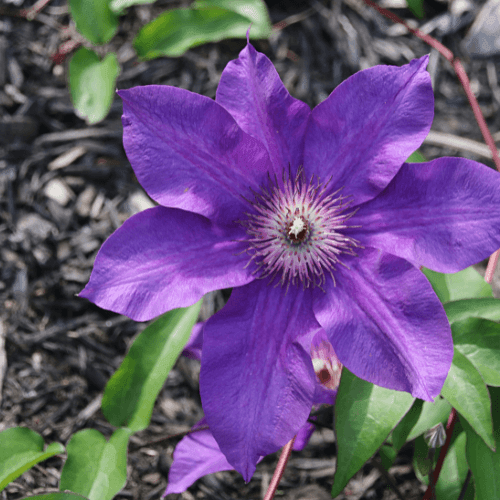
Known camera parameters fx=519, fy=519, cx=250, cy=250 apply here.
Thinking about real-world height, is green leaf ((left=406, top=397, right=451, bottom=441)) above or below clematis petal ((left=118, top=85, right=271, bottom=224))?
below

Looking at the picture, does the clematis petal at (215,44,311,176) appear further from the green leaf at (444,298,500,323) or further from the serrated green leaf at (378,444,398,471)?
the serrated green leaf at (378,444,398,471)

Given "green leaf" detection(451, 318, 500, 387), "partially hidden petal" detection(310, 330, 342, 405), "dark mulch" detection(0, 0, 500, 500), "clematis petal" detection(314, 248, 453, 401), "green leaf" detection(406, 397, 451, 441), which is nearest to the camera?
"clematis petal" detection(314, 248, 453, 401)

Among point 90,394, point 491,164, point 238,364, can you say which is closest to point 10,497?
point 90,394

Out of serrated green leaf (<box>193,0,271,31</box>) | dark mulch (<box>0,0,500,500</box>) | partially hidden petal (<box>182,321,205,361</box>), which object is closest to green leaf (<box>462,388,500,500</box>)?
dark mulch (<box>0,0,500,500</box>)

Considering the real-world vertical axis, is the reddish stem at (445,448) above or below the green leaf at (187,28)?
below

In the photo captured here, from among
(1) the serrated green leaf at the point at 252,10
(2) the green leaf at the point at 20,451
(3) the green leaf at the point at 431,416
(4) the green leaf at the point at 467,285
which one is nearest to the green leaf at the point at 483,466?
(3) the green leaf at the point at 431,416

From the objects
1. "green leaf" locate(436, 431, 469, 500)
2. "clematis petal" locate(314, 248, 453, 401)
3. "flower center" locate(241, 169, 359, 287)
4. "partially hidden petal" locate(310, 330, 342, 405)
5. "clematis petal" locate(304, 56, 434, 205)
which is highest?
"clematis petal" locate(304, 56, 434, 205)

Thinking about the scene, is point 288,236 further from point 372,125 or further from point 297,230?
point 372,125

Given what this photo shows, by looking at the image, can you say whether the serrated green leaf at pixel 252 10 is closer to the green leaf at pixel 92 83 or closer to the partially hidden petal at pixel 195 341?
the green leaf at pixel 92 83
